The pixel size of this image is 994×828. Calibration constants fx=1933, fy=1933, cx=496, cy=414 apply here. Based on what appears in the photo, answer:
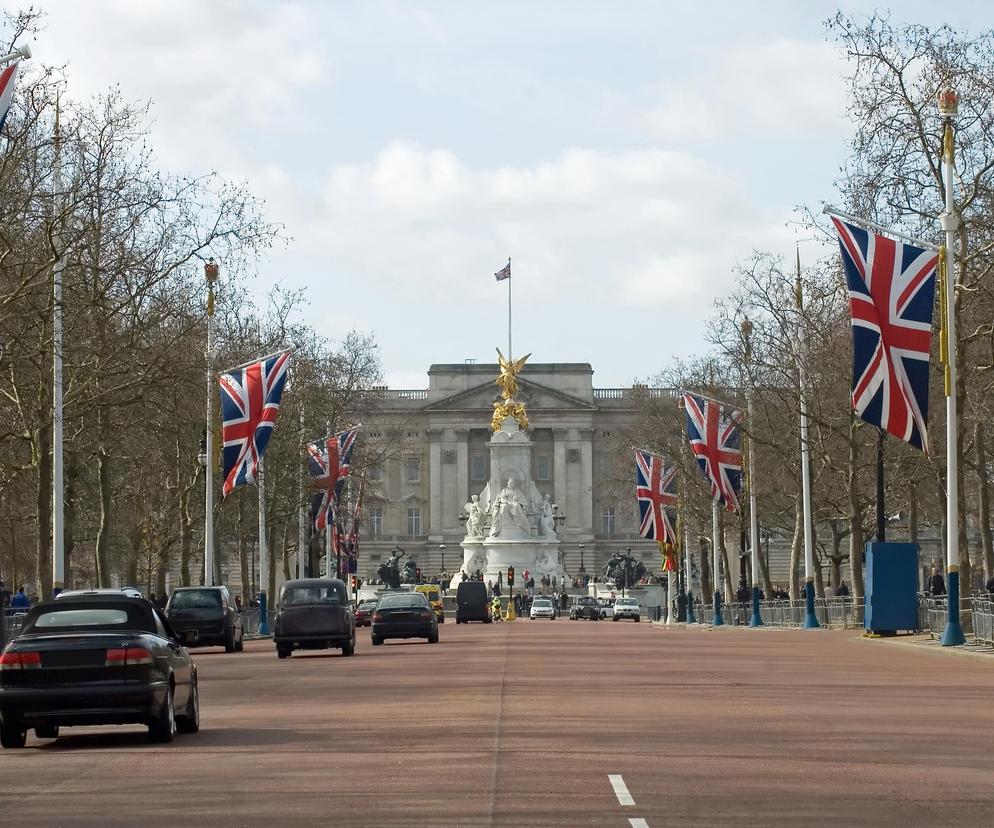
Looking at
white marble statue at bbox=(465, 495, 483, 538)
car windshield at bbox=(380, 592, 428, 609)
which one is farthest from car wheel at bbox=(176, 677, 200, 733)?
white marble statue at bbox=(465, 495, 483, 538)

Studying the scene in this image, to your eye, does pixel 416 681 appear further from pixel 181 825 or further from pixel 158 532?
pixel 158 532

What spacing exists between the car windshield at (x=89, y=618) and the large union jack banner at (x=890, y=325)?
19.6m

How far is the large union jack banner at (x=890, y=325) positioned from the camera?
35250 mm

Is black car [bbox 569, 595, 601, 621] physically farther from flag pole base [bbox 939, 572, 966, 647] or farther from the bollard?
flag pole base [bbox 939, 572, 966, 647]

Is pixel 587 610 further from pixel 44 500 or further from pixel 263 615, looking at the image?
pixel 44 500

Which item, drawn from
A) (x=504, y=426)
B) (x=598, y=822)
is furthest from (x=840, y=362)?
(x=504, y=426)

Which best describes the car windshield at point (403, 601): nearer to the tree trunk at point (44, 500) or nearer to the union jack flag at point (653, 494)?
the tree trunk at point (44, 500)

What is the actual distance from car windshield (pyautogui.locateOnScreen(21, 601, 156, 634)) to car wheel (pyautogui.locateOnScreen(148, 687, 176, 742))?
74cm

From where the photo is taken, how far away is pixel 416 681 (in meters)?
30.0

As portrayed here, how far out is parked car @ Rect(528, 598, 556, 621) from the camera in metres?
99.2

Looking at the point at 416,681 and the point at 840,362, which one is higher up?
the point at 840,362

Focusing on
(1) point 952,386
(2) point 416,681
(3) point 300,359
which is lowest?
(2) point 416,681

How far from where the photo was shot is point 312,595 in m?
44.2

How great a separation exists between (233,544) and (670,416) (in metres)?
26.0
